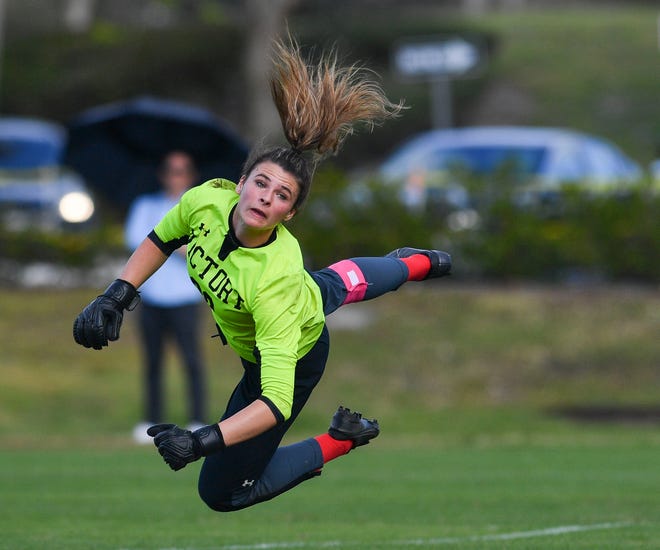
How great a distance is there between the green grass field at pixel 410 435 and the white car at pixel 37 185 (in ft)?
4.22

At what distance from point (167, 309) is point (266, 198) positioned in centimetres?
670

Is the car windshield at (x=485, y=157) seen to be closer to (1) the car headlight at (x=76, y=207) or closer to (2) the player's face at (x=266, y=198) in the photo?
(1) the car headlight at (x=76, y=207)

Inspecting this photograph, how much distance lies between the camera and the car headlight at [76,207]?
20434 mm

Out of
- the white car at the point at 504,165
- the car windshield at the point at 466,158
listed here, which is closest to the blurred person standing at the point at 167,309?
the white car at the point at 504,165

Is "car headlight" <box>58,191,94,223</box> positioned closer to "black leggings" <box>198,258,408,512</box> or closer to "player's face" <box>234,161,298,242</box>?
"black leggings" <box>198,258,408,512</box>

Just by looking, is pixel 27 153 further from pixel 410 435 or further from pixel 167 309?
pixel 167 309

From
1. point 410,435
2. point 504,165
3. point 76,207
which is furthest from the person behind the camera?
point 76,207

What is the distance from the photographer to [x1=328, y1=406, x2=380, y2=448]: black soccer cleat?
7121mm

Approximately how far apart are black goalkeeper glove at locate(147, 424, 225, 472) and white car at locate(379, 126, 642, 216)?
11577mm

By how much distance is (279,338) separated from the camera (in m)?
5.95

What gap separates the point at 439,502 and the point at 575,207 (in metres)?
8.15

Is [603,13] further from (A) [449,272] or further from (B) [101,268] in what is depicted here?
(A) [449,272]

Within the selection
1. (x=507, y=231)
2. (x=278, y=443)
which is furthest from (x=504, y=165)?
(x=278, y=443)

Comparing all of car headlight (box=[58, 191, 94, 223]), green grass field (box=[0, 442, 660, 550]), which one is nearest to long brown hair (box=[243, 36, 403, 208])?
green grass field (box=[0, 442, 660, 550])
